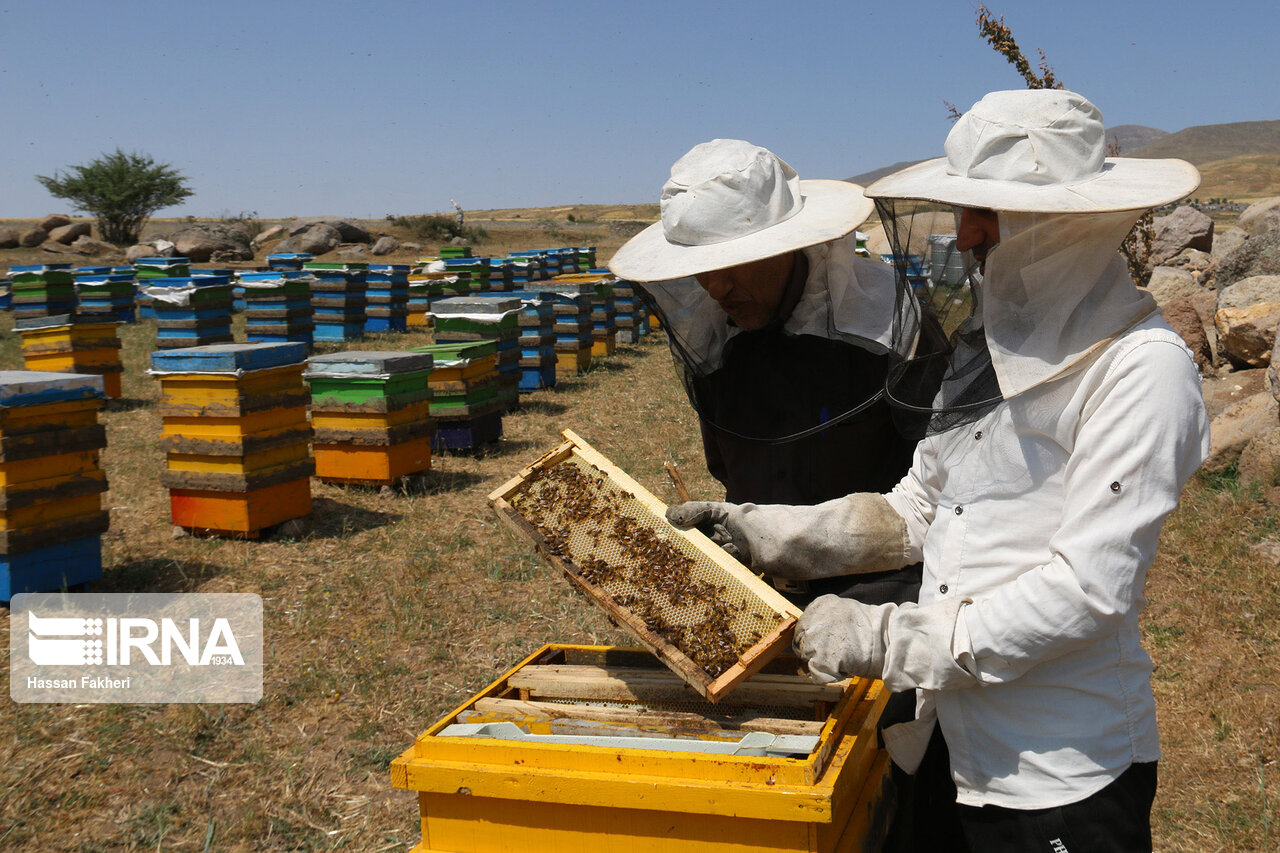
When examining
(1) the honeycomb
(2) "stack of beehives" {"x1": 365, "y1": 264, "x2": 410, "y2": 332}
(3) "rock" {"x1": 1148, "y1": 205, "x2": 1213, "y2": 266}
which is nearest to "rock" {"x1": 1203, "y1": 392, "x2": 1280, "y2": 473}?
(1) the honeycomb

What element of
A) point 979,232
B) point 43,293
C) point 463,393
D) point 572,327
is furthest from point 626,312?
point 979,232

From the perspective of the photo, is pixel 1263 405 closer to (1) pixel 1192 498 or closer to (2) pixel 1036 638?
(1) pixel 1192 498

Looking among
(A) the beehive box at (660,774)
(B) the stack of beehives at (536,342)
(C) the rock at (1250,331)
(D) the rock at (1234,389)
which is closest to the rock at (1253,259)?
(C) the rock at (1250,331)

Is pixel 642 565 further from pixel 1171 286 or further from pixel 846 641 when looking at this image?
pixel 1171 286

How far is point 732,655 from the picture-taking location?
1.83m

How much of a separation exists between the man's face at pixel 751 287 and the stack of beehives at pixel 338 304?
1420 cm

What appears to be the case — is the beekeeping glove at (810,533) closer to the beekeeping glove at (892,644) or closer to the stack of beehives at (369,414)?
the beekeeping glove at (892,644)

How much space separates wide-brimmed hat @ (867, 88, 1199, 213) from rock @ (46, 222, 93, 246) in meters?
37.0

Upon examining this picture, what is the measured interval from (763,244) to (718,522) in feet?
2.12

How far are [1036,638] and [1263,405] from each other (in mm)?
6218

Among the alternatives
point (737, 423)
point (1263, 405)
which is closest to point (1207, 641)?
point (1263, 405)

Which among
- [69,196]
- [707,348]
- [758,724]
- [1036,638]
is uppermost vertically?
[69,196]

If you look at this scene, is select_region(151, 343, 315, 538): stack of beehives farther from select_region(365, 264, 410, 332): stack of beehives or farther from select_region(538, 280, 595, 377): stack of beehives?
select_region(365, 264, 410, 332): stack of beehives

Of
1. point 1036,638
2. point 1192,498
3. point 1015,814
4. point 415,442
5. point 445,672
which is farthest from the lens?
point 415,442
